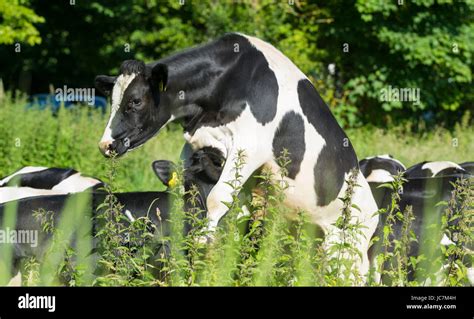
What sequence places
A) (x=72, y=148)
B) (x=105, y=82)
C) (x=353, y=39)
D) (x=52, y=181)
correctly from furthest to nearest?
(x=353, y=39), (x=72, y=148), (x=52, y=181), (x=105, y=82)

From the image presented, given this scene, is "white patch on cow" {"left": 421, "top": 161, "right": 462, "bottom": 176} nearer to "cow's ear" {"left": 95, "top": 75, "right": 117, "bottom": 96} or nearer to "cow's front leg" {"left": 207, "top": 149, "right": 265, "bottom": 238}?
"cow's front leg" {"left": 207, "top": 149, "right": 265, "bottom": 238}

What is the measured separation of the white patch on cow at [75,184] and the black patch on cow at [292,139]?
3.55 meters

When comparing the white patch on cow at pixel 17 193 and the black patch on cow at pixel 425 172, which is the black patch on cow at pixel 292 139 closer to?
the white patch on cow at pixel 17 193

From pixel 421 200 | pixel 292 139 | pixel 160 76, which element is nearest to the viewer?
pixel 160 76

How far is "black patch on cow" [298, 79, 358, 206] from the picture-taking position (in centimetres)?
766

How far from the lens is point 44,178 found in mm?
10719

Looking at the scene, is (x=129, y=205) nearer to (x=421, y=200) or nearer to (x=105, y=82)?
(x=105, y=82)

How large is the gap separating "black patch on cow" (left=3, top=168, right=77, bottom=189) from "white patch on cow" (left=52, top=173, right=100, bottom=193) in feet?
0.26

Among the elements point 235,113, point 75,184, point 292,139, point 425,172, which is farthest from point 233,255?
point 425,172

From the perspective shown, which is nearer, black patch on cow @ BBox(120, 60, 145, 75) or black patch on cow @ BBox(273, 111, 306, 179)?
black patch on cow @ BBox(120, 60, 145, 75)

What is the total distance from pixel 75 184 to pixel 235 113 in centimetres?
372

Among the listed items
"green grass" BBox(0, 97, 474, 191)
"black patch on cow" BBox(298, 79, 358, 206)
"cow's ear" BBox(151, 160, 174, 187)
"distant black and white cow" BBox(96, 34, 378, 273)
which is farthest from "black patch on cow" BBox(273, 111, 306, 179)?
"green grass" BBox(0, 97, 474, 191)

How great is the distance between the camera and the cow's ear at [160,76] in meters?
7.21
